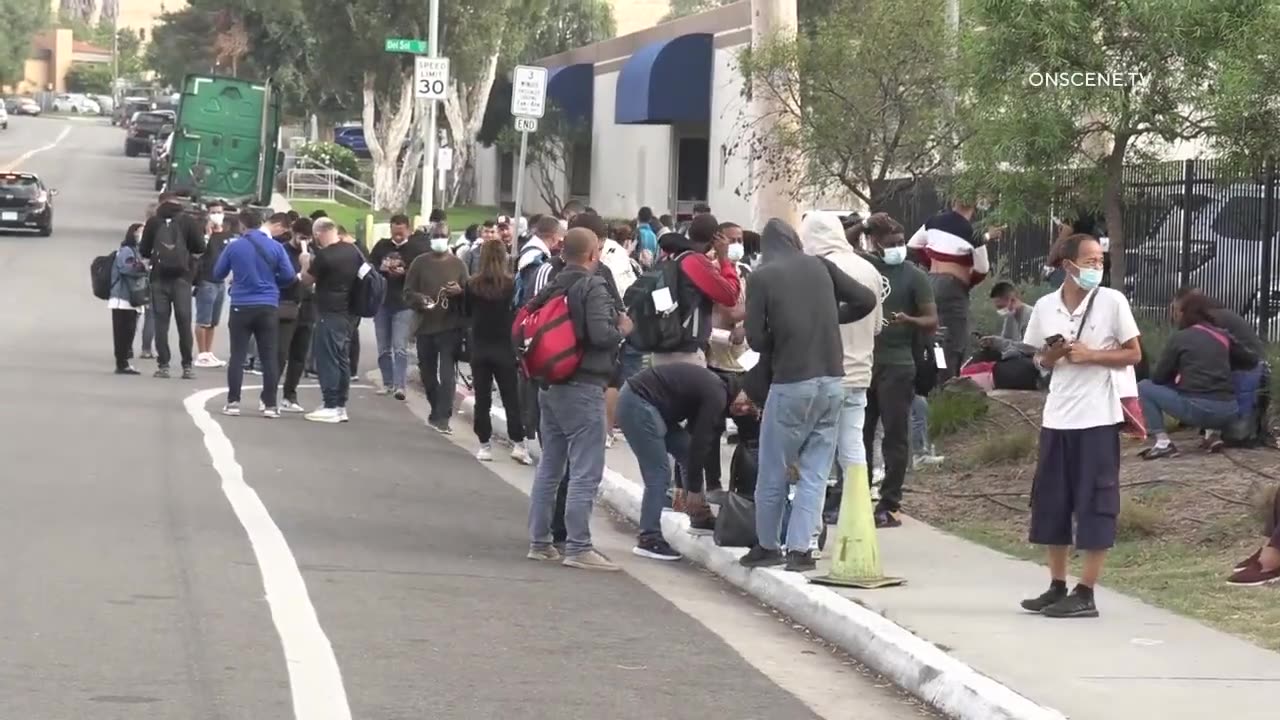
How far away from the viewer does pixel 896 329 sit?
467 inches

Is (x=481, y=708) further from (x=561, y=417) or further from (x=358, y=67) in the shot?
(x=358, y=67)

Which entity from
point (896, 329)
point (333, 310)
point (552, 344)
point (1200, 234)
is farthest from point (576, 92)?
point (552, 344)

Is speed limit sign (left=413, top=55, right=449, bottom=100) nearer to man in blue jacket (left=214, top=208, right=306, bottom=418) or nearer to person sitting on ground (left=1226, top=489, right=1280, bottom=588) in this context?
man in blue jacket (left=214, top=208, right=306, bottom=418)

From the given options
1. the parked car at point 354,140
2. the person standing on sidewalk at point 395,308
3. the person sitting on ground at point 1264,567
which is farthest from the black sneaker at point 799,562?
the parked car at point 354,140

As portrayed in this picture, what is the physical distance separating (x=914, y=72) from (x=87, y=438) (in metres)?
10.3

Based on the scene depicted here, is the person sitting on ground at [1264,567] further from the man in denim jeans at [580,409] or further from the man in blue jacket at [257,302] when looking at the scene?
the man in blue jacket at [257,302]

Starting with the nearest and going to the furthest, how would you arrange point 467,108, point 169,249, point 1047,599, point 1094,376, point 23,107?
point 1094,376
point 1047,599
point 169,249
point 467,108
point 23,107

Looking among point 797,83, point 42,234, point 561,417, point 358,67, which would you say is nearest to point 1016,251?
point 797,83

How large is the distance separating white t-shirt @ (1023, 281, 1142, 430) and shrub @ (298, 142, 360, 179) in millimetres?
54141

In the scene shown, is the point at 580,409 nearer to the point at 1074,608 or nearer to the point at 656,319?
the point at 656,319

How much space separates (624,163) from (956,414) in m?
38.0

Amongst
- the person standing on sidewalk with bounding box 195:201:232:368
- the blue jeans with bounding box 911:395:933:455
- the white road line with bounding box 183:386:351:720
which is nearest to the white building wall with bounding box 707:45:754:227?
the person standing on sidewalk with bounding box 195:201:232:368

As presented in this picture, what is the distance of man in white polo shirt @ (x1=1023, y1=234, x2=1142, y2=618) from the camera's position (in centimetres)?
898

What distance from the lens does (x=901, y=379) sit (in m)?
11.9
